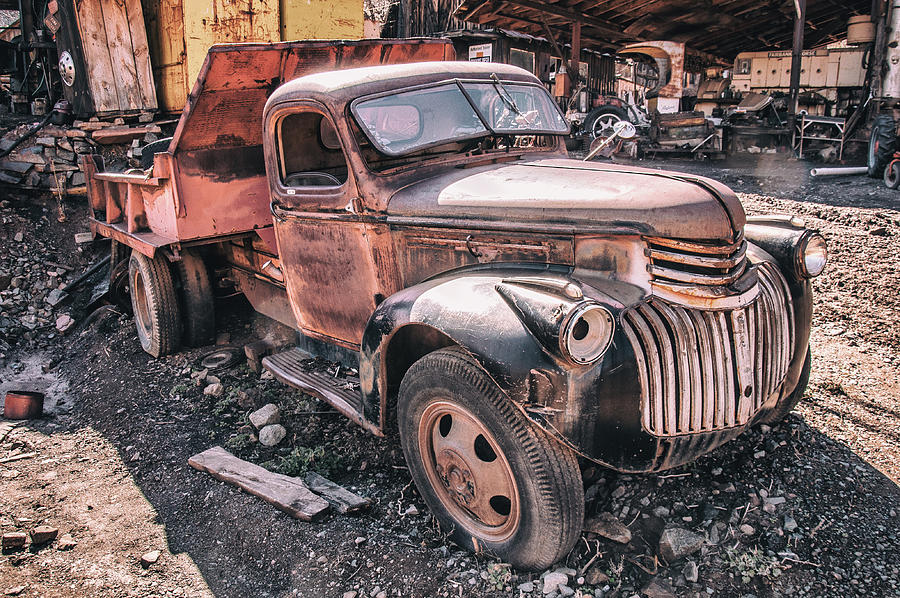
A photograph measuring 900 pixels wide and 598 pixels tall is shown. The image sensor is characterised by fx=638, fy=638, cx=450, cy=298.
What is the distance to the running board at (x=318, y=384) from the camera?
326 centimetres

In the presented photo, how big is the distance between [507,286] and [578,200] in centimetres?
49

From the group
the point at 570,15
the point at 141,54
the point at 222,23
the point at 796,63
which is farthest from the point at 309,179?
the point at 570,15

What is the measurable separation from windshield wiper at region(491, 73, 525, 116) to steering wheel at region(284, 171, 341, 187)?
104cm

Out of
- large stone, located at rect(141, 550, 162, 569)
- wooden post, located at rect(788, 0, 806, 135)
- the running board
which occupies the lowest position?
large stone, located at rect(141, 550, 162, 569)

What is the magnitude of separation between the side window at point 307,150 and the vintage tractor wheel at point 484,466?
153cm

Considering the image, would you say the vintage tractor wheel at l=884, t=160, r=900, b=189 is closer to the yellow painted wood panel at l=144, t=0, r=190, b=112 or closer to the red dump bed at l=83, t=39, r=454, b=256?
the red dump bed at l=83, t=39, r=454, b=256

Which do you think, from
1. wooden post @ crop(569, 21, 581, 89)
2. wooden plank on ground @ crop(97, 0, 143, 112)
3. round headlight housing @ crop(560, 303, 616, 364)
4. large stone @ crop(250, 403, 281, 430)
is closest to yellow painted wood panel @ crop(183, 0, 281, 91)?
wooden plank on ground @ crop(97, 0, 143, 112)

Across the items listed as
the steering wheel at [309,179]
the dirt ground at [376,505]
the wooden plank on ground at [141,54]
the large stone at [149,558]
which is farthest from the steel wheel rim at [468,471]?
the wooden plank on ground at [141,54]

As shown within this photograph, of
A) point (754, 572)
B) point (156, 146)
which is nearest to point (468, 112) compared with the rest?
point (754, 572)

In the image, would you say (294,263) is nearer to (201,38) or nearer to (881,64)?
(201,38)

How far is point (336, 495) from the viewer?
3104 mm

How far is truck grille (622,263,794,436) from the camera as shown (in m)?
2.32

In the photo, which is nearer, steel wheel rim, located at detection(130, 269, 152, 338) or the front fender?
the front fender

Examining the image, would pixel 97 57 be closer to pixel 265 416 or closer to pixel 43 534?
pixel 265 416
